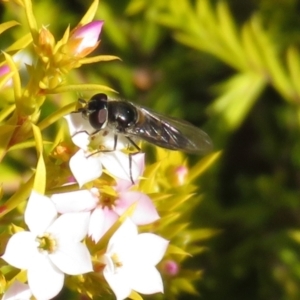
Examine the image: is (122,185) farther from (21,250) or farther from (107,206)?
(21,250)

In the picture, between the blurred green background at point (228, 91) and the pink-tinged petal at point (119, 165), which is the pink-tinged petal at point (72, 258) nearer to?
the pink-tinged petal at point (119, 165)

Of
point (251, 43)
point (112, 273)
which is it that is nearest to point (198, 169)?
point (112, 273)

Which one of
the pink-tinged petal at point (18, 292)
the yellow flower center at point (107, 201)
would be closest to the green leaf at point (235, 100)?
the yellow flower center at point (107, 201)

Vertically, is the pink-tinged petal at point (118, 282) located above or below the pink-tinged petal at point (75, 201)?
below

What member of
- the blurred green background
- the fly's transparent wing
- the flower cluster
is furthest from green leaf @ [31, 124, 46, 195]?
the blurred green background

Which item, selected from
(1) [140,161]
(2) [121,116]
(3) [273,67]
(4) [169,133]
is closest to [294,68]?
(3) [273,67]

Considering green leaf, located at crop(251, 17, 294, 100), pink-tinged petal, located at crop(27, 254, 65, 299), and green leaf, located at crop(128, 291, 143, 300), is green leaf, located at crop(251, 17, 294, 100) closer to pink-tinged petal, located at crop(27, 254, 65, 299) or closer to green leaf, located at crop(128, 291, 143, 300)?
green leaf, located at crop(128, 291, 143, 300)
